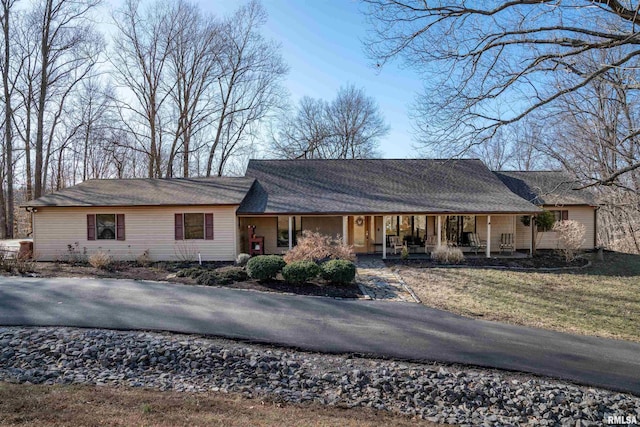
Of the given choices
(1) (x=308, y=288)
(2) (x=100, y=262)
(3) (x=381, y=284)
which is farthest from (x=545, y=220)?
(2) (x=100, y=262)

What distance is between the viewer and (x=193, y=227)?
15750 mm

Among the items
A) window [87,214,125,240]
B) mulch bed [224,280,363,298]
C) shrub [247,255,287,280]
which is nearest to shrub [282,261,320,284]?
mulch bed [224,280,363,298]

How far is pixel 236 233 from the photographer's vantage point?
15750mm

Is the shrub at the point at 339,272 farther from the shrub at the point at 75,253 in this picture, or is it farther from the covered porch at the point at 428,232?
the shrub at the point at 75,253

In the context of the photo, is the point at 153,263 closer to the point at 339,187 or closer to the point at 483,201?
the point at 339,187

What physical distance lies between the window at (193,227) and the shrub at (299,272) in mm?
5998

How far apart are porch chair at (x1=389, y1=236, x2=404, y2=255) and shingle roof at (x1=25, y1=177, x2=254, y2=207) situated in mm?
7389

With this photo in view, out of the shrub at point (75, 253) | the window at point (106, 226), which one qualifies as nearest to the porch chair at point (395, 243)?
the window at point (106, 226)

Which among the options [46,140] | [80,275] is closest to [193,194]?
[80,275]

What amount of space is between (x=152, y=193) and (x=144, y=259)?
350 cm

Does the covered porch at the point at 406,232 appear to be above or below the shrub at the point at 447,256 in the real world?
above

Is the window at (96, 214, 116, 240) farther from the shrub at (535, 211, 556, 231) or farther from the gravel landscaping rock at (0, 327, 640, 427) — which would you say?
the shrub at (535, 211, 556, 231)

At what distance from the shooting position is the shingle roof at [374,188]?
16.6 m

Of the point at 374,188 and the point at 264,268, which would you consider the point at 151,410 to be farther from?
the point at 374,188
